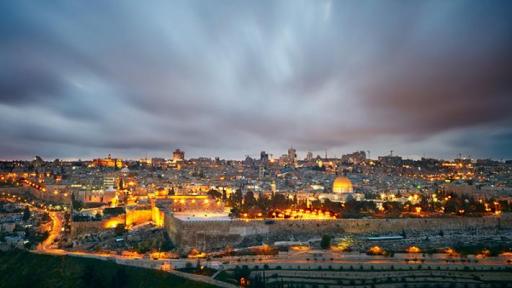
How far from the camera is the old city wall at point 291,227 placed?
26422mm

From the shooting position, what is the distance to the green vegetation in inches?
854

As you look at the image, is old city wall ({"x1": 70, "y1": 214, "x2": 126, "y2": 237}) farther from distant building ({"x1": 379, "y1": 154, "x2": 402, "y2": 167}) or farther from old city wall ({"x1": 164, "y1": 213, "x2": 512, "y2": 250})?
distant building ({"x1": 379, "y1": 154, "x2": 402, "y2": 167})

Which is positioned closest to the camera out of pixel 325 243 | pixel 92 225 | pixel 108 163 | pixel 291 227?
pixel 325 243

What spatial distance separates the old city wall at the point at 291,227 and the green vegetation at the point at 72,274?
409 cm

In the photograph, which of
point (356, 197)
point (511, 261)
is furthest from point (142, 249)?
point (356, 197)

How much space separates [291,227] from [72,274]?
36.2ft

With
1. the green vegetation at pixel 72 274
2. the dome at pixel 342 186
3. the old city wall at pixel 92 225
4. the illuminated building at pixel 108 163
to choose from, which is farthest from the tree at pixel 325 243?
the illuminated building at pixel 108 163

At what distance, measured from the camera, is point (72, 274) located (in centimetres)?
2369

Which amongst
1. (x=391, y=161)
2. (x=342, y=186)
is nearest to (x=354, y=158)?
(x=391, y=161)

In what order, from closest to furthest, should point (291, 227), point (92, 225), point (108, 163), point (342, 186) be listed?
point (291, 227) → point (92, 225) → point (342, 186) → point (108, 163)

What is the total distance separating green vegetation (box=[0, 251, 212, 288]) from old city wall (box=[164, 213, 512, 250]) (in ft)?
13.4

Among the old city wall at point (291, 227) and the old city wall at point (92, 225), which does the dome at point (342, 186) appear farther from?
the old city wall at point (92, 225)

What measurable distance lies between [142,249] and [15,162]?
65998 millimetres

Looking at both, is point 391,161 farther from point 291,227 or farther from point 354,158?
point 291,227
